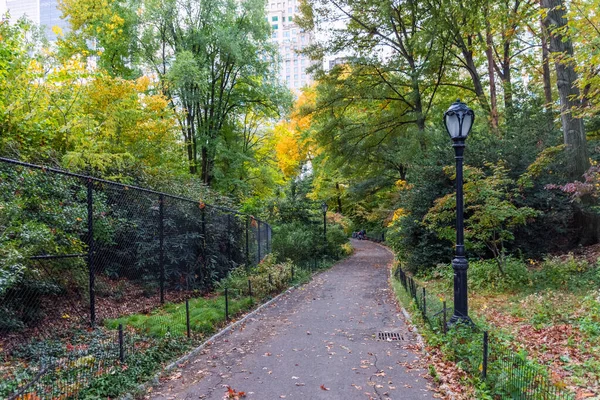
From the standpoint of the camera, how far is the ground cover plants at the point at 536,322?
4.90 metres

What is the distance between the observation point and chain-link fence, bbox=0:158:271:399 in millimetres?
5172

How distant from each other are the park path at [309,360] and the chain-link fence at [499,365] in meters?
0.63

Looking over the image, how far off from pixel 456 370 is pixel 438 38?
16777 millimetres

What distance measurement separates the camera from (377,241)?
142ft

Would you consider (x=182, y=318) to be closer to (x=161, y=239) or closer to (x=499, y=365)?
(x=161, y=239)

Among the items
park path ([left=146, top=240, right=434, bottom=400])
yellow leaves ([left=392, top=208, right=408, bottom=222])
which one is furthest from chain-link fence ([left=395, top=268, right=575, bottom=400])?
yellow leaves ([left=392, top=208, right=408, bottom=222])

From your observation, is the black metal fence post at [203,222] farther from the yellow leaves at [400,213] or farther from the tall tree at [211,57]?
the tall tree at [211,57]

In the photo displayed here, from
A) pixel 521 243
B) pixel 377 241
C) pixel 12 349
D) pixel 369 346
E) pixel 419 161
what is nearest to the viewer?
pixel 12 349

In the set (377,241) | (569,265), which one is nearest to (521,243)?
(569,265)

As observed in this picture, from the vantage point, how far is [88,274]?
7703mm

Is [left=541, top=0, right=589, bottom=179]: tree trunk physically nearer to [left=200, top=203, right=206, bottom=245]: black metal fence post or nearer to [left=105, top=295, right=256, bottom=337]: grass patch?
[left=105, top=295, right=256, bottom=337]: grass patch

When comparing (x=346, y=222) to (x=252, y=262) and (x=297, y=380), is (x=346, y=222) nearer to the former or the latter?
(x=252, y=262)

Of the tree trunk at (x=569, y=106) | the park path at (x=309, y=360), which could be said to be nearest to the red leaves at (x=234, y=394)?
the park path at (x=309, y=360)

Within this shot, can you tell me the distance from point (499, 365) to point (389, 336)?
3156mm
